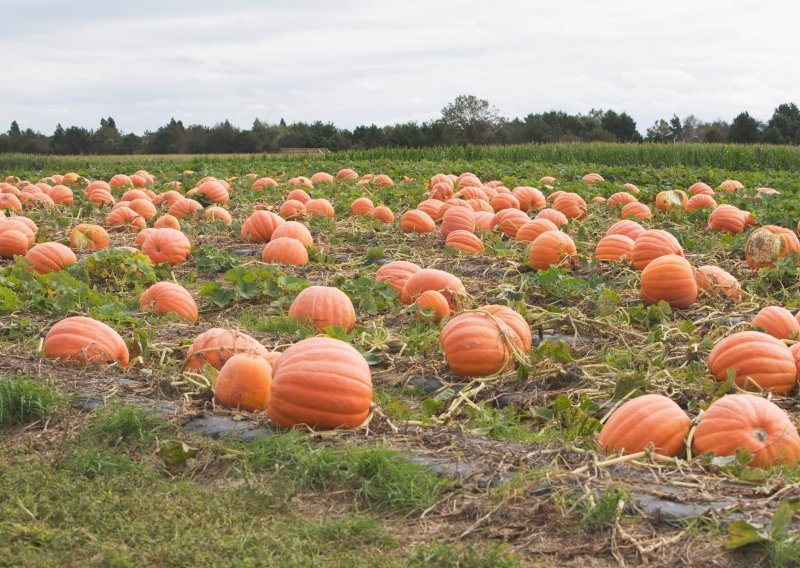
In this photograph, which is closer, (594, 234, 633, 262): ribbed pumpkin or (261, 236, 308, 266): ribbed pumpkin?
(594, 234, 633, 262): ribbed pumpkin

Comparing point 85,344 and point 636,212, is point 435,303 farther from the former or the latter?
point 636,212

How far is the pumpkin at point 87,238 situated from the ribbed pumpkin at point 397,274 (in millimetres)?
3685

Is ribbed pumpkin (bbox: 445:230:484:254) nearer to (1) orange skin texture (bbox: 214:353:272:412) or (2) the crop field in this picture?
(2) the crop field

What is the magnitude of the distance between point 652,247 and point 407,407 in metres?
3.64

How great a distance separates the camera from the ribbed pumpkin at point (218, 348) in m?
4.81

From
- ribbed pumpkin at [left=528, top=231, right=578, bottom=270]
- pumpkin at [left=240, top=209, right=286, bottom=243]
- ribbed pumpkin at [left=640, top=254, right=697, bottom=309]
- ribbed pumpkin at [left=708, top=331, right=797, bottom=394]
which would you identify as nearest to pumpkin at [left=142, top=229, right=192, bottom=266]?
pumpkin at [left=240, top=209, right=286, bottom=243]

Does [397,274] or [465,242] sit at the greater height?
[465,242]

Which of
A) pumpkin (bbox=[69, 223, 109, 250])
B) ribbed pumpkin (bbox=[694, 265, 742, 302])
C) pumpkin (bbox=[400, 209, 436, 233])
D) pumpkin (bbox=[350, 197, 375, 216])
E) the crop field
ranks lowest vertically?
the crop field

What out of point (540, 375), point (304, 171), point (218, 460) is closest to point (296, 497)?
point (218, 460)

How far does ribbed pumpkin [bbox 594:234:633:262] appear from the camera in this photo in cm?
798

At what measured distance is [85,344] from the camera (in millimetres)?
5137

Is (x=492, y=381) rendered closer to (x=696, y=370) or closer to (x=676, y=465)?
(x=696, y=370)

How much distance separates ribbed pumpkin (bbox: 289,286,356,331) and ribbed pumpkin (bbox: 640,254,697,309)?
2.15m

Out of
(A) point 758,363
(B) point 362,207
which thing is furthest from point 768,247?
(B) point 362,207
